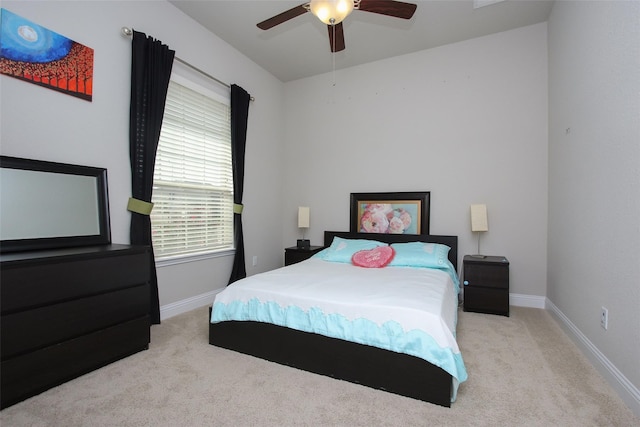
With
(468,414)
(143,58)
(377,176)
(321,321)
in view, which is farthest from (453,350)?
(143,58)

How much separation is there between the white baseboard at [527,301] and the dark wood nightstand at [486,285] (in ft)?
1.59

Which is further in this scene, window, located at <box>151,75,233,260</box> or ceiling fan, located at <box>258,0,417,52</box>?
window, located at <box>151,75,233,260</box>

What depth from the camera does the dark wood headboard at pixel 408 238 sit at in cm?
345

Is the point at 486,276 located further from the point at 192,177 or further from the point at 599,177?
the point at 192,177

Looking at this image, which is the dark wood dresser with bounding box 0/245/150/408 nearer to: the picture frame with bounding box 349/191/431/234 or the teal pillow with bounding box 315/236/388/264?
the teal pillow with bounding box 315/236/388/264

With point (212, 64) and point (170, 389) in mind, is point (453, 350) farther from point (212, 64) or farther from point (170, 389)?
point (212, 64)

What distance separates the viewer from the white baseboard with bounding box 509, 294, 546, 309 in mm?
3213

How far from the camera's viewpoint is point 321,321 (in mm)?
1892

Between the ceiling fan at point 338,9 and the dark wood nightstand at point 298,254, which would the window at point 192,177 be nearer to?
the dark wood nightstand at point 298,254

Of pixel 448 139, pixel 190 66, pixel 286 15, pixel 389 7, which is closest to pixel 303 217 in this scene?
pixel 448 139

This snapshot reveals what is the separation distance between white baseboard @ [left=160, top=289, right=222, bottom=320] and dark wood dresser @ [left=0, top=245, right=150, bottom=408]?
0.72m

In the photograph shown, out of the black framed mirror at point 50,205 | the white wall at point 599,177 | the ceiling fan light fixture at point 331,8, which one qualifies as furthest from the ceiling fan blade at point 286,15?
the white wall at point 599,177

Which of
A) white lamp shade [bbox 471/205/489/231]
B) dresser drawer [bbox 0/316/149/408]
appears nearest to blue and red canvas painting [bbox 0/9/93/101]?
dresser drawer [bbox 0/316/149/408]

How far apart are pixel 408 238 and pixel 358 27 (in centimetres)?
240
